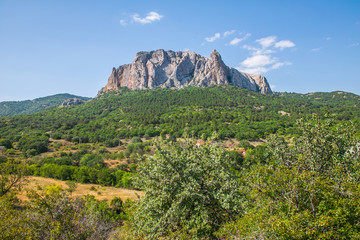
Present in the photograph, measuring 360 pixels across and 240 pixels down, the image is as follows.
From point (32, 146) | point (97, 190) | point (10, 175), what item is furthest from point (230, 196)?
point (32, 146)

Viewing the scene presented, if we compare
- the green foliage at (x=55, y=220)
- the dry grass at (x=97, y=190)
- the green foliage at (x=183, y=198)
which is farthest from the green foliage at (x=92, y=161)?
the green foliage at (x=183, y=198)

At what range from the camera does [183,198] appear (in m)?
10.6

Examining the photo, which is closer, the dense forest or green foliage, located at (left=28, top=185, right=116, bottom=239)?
the dense forest

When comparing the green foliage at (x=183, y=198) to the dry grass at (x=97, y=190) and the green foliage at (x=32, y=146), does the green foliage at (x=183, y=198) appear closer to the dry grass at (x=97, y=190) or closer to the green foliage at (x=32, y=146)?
the dry grass at (x=97, y=190)

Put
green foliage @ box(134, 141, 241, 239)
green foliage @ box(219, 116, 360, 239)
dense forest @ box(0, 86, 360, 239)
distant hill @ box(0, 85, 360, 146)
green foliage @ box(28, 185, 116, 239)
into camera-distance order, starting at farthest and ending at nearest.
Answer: distant hill @ box(0, 85, 360, 146) < green foliage @ box(28, 185, 116, 239) < green foliage @ box(134, 141, 241, 239) < dense forest @ box(0, 86, 360, 239) < green foliage @ box(219, 116, 360, 239)

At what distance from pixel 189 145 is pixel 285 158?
288 inches

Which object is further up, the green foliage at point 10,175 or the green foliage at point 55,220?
the green foliage at point 55,220

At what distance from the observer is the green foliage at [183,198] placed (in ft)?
33.3

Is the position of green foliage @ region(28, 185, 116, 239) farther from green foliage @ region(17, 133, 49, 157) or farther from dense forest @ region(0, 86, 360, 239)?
green foliage @ region(17, 133, 49, 157)

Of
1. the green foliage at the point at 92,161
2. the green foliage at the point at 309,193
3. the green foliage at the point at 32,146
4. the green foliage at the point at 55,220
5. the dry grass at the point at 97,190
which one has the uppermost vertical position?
the green foliage at the point at 309,193

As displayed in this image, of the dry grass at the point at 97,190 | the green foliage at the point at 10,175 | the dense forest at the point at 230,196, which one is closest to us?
the dense forest at the point at 230,196

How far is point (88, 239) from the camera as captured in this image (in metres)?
11.7

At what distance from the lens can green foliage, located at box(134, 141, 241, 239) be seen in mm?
10141

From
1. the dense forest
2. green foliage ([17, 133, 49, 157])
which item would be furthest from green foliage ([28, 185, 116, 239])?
green foliage ([17, 133, 49, 157])
